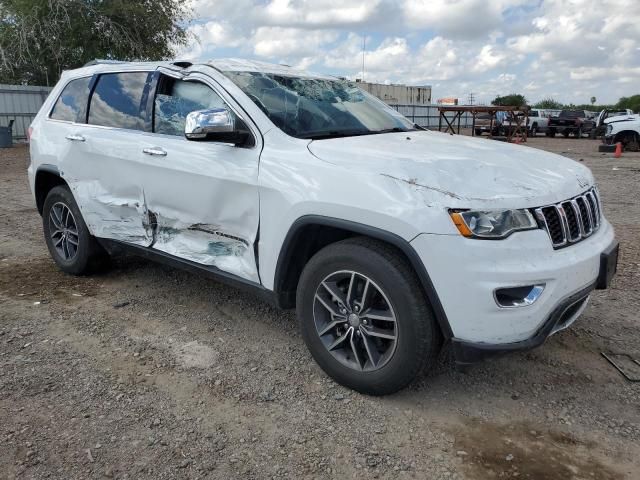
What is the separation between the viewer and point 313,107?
3732 mm

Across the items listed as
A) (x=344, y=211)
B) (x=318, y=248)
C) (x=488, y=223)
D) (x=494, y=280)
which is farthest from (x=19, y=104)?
(x=494, y=280)

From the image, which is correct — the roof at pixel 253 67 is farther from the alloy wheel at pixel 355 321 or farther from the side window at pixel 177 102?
the alloy wheel at pixel 355 321

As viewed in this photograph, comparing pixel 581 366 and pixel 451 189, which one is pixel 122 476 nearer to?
pixel 451 189

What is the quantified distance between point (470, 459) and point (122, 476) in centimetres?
157

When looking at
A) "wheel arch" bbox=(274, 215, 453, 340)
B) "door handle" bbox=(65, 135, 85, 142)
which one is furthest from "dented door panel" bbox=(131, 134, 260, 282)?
"door handle" bbox=(65, 135, 85, 142)

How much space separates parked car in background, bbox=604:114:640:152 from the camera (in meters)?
19.7

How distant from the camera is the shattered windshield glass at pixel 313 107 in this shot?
11.6ft

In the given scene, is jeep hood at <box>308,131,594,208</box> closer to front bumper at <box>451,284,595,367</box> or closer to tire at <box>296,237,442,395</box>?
tire at <box>296,237,442,395</box>

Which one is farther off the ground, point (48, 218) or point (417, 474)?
point (48, 218)

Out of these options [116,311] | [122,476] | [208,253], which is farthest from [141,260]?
[122,476]

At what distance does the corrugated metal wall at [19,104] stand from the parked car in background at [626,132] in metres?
20.9

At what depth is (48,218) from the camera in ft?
16.9

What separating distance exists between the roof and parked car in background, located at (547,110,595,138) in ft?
101

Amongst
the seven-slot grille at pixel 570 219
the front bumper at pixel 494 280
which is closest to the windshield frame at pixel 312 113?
the front bumper at pixel 494 280
